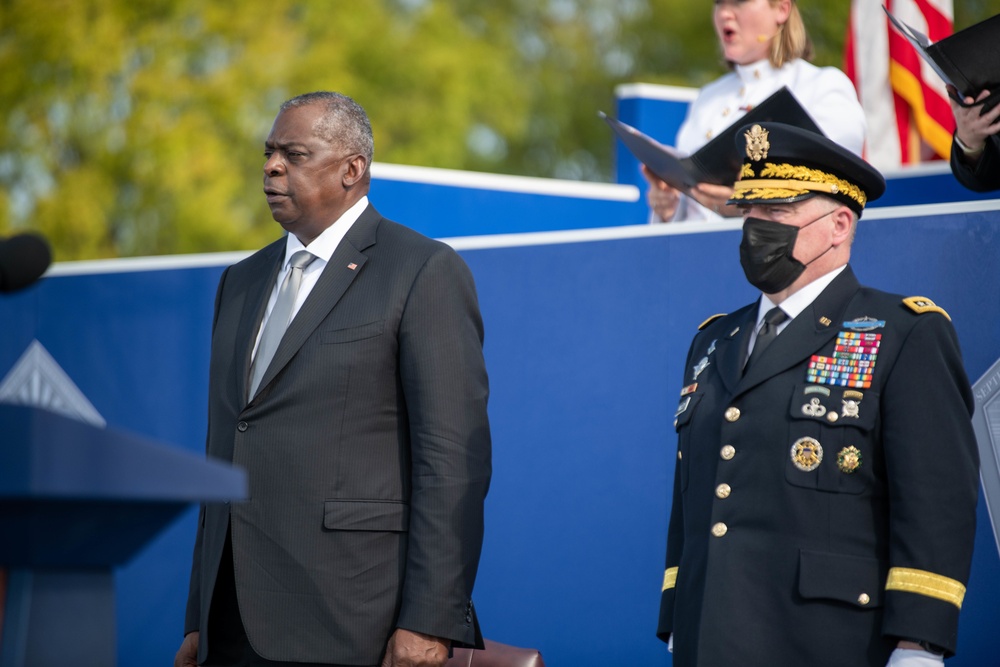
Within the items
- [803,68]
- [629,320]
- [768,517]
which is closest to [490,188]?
[803,68]

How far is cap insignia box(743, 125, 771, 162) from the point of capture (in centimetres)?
367

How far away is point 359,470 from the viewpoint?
3697mm

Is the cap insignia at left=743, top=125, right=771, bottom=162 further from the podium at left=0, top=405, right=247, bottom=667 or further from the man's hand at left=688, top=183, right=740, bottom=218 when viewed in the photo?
the podium at left=0, top=405, right=247, bottom=667

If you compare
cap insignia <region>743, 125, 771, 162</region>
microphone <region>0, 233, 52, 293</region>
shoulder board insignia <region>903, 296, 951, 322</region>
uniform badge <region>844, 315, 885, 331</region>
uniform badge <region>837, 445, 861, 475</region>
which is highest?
cap insignia <region>743, 125, 771, 162</region>

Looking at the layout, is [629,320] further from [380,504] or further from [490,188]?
[490,188]

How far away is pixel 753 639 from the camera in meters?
3.40

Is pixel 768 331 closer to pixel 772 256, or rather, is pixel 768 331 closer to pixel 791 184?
pixel 772 256

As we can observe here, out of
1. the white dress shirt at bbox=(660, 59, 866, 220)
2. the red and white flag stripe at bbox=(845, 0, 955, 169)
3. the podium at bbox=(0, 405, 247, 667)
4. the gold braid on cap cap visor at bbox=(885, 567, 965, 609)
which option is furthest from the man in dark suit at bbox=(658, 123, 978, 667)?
the red and white flag stripe at bbox=(845, 0, 955, 169)

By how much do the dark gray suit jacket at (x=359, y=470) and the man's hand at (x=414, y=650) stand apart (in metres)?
0.03

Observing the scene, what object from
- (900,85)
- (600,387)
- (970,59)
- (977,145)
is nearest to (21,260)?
(970,59)

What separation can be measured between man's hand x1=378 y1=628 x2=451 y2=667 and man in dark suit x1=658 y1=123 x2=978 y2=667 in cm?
57

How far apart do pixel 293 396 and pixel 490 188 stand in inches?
143

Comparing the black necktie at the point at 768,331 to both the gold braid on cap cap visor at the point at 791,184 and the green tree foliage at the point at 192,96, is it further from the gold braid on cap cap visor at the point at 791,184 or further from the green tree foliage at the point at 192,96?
the green tree foliage at the point at 192,96

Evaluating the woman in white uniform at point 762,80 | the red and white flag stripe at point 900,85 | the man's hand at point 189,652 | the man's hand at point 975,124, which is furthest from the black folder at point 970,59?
the red and white flag stripe at point 900,85
